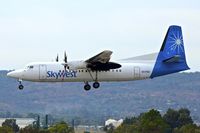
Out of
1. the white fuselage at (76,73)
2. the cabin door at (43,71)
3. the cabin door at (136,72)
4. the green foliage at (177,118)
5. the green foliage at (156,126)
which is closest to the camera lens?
the cabin door at (43,71)

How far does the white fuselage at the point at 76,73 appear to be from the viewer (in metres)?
69.4

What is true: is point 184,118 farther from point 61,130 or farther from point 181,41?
point 181,41

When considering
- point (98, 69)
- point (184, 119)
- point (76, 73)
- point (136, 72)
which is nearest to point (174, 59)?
point (136, 72)

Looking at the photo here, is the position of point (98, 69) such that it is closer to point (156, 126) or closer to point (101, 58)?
point (101, 58)

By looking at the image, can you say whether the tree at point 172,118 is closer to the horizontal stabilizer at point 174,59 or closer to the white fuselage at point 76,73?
the horizontal stabilizer at point 174,59

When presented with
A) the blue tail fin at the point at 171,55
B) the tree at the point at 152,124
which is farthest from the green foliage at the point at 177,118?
the blue tail fin at the point at 171,55

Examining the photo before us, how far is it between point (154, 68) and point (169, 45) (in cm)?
340

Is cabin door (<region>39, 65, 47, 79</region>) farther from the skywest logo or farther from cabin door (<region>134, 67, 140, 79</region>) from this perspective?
cabin door (<region>134, 67, 140, 79</region>)

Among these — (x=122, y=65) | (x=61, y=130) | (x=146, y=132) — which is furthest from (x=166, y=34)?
(x=61, y=130)

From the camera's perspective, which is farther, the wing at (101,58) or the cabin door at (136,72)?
the cabin door at (136,72)

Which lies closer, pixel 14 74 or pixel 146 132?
pixel 14 74

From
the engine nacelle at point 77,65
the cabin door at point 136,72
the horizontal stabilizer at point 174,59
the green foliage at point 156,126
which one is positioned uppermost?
the horizontal stabilizer at point 174,59

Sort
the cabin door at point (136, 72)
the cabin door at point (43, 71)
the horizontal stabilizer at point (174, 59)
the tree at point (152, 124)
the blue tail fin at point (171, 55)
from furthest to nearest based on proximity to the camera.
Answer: the tree at point (152, 124) < the blue tail fin at point (171, 55) < the horizontal stabilizer at point (174, 59) < the cabin door at point (136, 72) < the cabin door at point (43, 71)

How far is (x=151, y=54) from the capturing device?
71.7 meters
